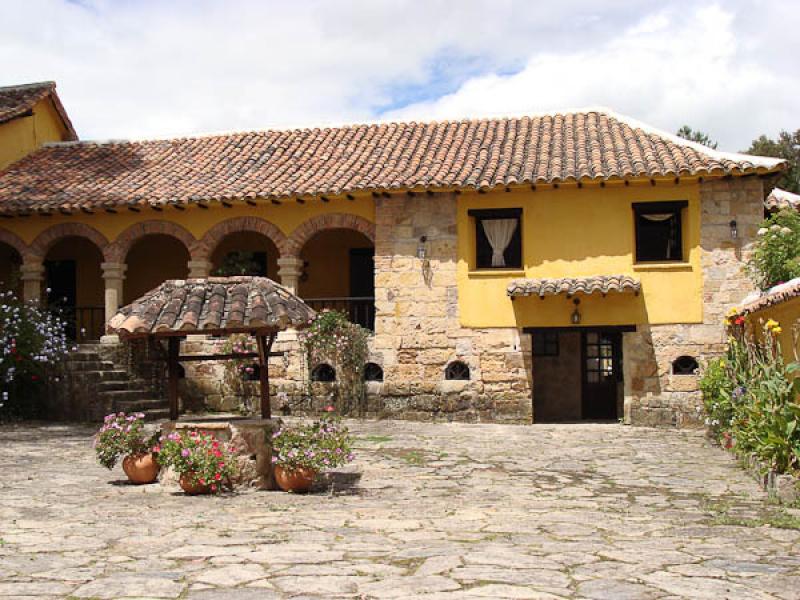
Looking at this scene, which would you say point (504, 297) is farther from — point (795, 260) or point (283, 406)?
point (795, 260)

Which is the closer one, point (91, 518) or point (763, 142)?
point (91, 518)

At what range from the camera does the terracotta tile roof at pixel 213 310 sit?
29.9ft

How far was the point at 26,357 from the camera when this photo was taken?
52.5 ft

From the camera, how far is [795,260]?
36.8 feet

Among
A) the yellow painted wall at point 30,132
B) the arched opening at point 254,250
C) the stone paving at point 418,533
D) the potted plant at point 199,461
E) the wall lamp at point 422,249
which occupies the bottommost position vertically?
the stone paving at point 418,533

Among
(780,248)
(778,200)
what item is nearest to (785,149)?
(778,200)

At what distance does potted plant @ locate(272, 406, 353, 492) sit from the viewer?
9.12 m

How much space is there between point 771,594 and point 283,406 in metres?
12.9

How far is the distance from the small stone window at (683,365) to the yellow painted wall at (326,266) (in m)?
7.27

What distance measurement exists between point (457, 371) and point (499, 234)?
2.64 metres

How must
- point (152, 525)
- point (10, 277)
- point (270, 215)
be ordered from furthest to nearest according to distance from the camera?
point (10, 277), point (270, 215), point (152, 525)

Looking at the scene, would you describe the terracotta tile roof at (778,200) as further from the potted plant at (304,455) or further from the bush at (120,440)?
the bush at (120,440)

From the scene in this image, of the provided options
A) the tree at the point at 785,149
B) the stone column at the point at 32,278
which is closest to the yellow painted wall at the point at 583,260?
the stone column at the point at 32,278

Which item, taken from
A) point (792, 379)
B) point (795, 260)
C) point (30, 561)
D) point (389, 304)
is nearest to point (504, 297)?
point (389, 304)
